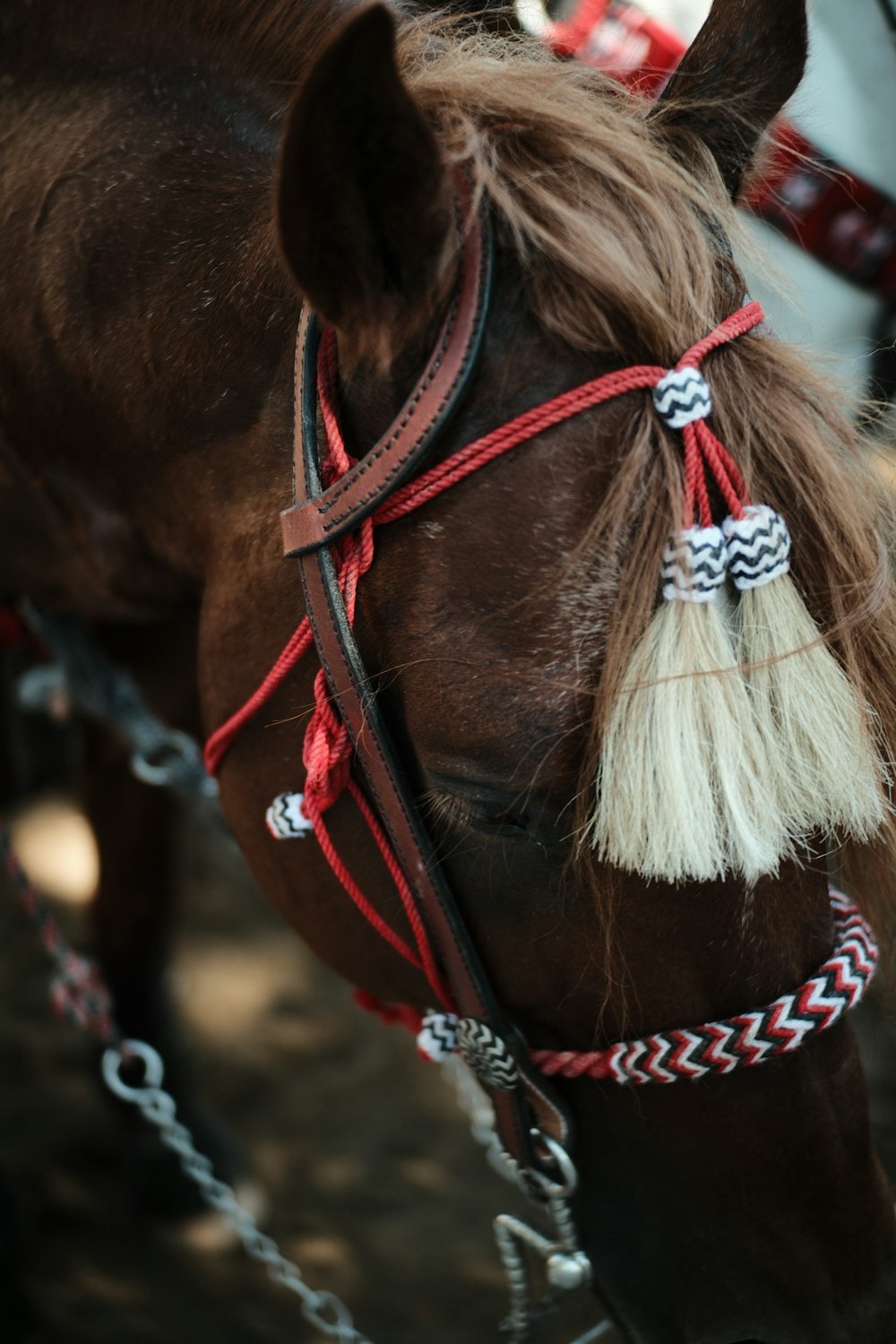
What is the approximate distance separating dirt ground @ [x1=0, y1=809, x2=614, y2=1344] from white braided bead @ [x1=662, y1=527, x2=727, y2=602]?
4.58 ft

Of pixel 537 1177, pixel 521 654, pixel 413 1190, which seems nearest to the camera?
pixel 521 654

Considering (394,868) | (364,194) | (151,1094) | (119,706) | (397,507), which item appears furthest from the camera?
(119,706)

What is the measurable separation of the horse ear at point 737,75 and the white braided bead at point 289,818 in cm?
69

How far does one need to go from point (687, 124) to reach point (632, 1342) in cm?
116

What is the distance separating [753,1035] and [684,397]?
1.73 ft

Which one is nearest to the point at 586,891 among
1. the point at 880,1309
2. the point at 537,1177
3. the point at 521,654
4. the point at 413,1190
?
the point at 521,654

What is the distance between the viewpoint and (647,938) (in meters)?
0.88

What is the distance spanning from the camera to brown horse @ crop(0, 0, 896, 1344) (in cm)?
82

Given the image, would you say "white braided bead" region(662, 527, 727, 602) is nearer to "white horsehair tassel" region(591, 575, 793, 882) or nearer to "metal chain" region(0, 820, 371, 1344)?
"white horsehair tassel" region(591, 575, 793, 882)

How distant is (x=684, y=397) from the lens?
82cm

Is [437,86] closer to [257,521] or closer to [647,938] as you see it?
[257,521]

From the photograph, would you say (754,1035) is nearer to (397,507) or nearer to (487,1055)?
(487,1055)

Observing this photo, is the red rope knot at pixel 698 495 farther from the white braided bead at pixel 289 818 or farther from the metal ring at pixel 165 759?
the metal ring at pixel 165 759

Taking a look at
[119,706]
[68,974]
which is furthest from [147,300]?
[68,974]
